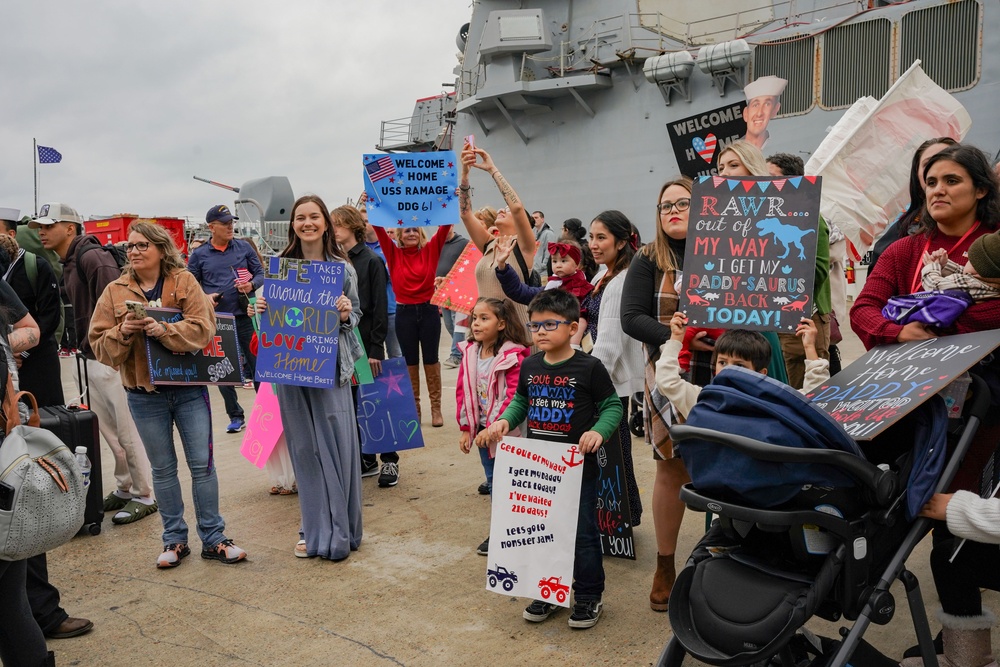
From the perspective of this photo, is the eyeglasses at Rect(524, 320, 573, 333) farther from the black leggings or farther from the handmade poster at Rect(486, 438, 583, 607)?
the black leggings

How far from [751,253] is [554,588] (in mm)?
1783

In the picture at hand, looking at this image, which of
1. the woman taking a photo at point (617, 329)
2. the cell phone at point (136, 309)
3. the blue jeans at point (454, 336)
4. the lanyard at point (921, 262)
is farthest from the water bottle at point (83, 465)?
the blue jeans at point (454, 336)

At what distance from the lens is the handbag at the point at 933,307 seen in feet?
8.99

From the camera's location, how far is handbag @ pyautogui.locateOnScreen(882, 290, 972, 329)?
274 centimetres

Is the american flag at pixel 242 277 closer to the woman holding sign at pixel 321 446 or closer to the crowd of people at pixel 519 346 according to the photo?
the crowd of people at pixel 519 346

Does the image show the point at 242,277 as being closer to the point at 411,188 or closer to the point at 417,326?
the point at 417,326

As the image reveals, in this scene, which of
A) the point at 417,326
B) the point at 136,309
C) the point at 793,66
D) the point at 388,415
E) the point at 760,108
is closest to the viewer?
the point at 136,309

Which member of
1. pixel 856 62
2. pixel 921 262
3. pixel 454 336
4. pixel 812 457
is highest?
pixel 856 62

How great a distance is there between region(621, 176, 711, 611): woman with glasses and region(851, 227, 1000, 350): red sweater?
3.04ft

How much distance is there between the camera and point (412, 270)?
762 centimetres

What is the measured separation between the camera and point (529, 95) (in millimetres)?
20938

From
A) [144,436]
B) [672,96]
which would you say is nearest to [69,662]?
[144,436]

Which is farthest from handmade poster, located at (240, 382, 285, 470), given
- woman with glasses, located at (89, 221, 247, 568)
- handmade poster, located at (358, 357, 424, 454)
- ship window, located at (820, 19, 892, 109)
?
ship window, located at (820, 19, 892, 109)

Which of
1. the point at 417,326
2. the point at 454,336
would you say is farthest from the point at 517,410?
the point at 454,336
